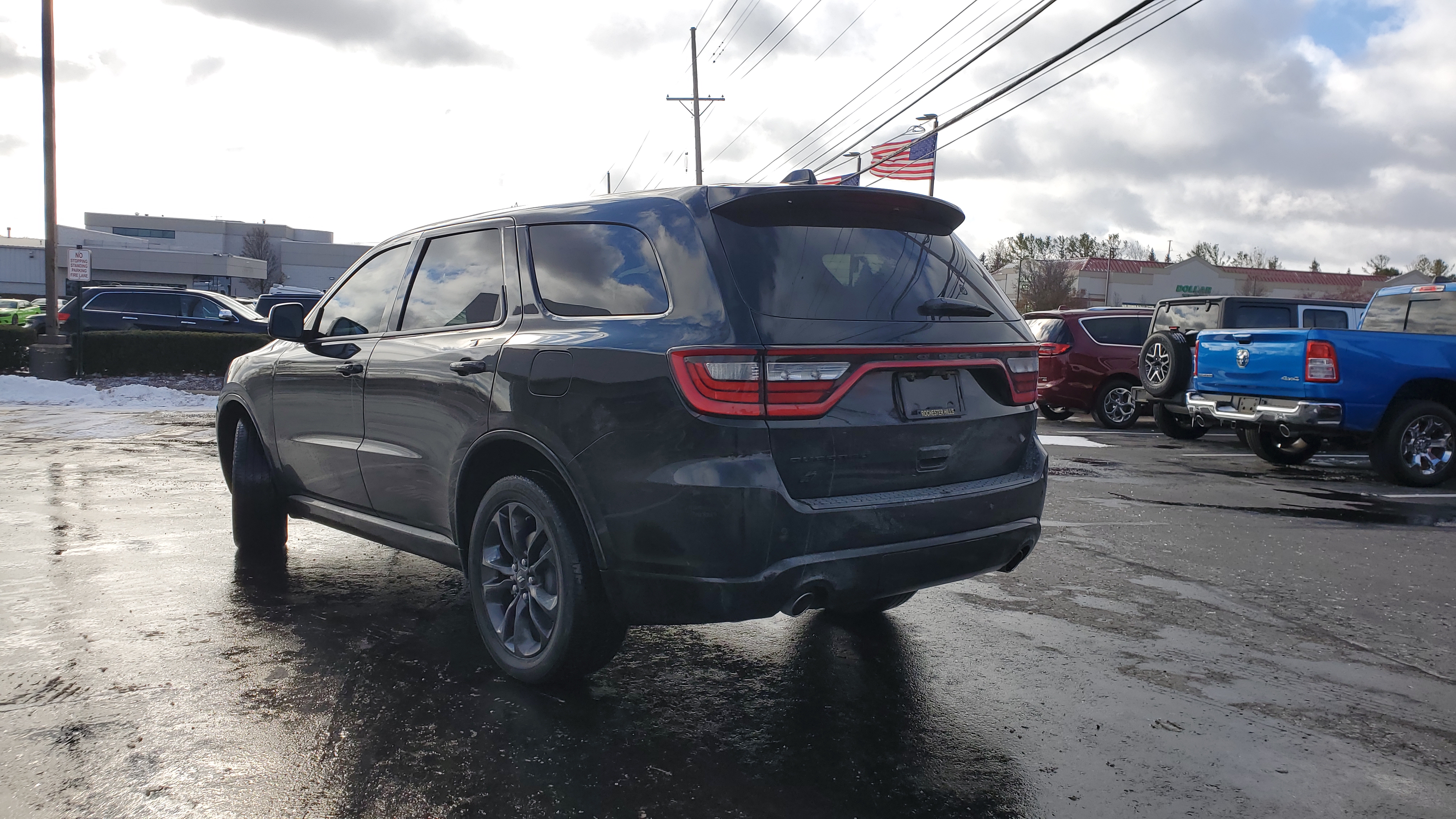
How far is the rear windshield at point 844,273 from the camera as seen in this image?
3426 mm

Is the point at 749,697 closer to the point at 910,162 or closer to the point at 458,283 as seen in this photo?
the point at 458,283

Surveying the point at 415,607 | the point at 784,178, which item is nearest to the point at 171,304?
the point at 415,607

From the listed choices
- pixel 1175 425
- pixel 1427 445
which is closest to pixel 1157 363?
pixel 1175 425

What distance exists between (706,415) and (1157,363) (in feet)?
34.0

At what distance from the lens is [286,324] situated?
17.6 ft

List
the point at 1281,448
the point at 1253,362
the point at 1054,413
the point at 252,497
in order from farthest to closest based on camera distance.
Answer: the point at 1054,413 < the point at 1281,448 < the point at 1253,362 < the point at 252,497

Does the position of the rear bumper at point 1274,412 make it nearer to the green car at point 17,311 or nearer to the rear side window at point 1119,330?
the rear side window at point 1119,330

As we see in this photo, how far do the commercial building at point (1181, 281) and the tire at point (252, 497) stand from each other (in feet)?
277

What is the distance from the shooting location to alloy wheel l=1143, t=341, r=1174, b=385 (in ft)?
39.9

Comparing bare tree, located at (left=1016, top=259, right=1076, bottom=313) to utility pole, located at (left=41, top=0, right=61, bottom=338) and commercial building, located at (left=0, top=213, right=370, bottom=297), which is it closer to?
commercial building, located at (left=0, top=213, right=370, bottom=297)

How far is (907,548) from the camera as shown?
3512 mm

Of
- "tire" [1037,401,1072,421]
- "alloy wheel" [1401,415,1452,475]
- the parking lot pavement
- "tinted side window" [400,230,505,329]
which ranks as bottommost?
the parking lot pavement

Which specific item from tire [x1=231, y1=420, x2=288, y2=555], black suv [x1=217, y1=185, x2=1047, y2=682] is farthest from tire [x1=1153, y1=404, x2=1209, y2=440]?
tire [x1=231, y1=420, x2=288, y2=555]

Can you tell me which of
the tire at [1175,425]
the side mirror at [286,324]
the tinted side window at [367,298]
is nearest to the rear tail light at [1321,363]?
the tire at [1175,425]
